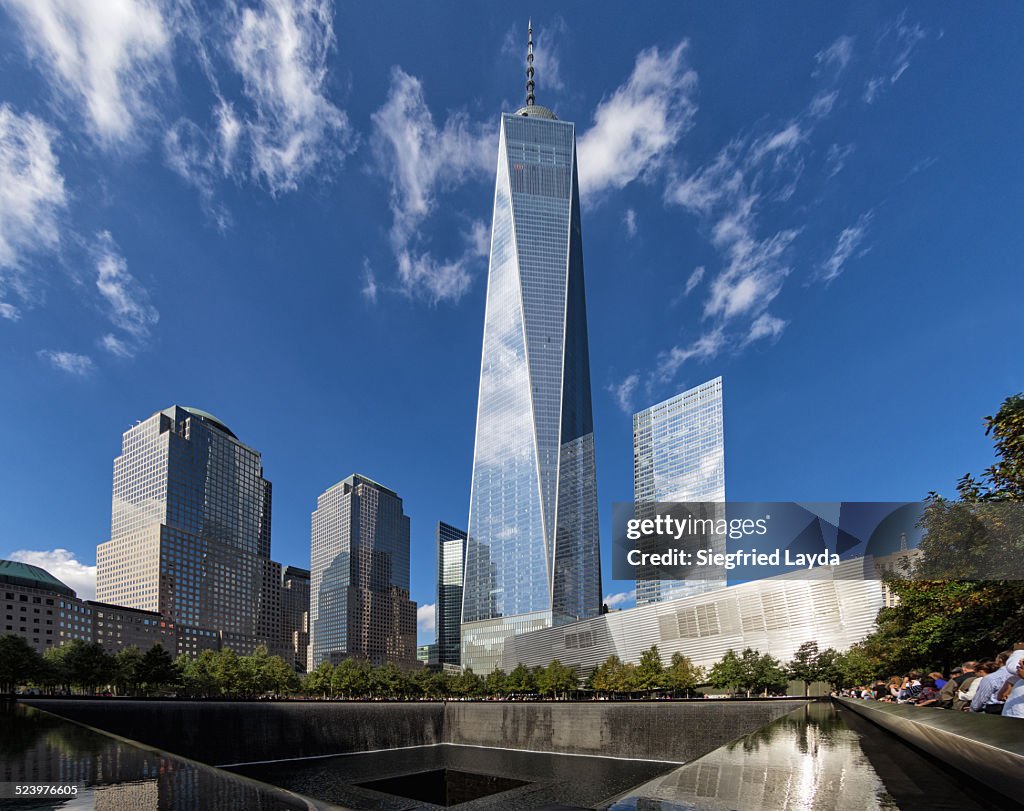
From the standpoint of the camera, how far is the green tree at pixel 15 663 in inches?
2781

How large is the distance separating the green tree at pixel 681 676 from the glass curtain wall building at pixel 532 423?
66.3m

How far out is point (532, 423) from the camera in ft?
525

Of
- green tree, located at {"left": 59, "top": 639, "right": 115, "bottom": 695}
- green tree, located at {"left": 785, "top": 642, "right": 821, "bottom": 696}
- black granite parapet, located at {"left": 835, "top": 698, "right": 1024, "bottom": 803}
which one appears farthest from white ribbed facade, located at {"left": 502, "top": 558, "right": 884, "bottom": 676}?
black granite parapet, located at {"left": 835, "top": 698, "right": 1024, "bottom": 803}

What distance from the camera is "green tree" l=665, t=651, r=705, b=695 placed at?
283 ft

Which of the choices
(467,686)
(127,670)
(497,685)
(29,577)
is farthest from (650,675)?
(29,577)

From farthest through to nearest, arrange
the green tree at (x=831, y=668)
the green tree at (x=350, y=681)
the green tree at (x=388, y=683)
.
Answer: the green tree at (x=388, y=683) < the green tree at (x=350, y=681) < the green tree at (x=831, y=668)

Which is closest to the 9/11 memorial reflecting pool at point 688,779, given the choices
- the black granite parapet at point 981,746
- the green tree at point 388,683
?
A: the black granite parapet at point 981,746

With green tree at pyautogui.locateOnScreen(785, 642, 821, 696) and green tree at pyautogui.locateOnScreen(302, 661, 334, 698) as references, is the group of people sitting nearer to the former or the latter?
green tree at pyautogui.locateOnScreen(785, 642, 821, 696)

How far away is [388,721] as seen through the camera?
57.4 meters

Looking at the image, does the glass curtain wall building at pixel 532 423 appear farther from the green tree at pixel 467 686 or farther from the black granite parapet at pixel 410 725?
the black granite parapet at pixel 410 725

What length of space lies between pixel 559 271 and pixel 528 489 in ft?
197

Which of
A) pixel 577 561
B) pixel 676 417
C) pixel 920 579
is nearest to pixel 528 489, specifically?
pixel 577 561

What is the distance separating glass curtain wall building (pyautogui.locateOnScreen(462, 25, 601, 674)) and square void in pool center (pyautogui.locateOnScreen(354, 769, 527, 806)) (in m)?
112

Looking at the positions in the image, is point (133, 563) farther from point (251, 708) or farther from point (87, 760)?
point (87, 760)
